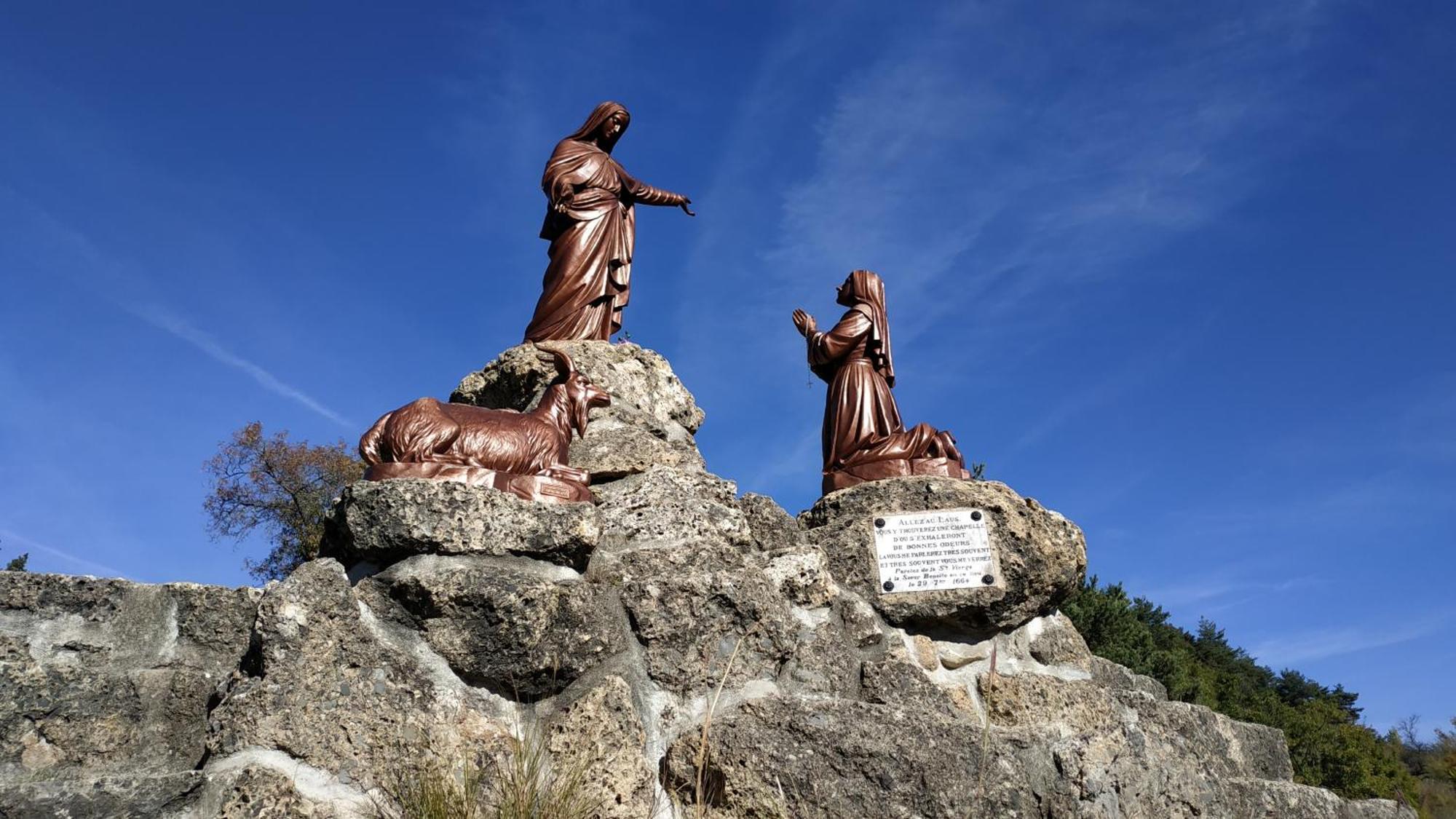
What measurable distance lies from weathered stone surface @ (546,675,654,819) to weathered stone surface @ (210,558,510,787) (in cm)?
19

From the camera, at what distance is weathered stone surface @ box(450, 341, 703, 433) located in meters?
5.01

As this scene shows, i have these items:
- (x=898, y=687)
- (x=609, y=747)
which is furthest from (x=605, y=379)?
(x=609, y=747)

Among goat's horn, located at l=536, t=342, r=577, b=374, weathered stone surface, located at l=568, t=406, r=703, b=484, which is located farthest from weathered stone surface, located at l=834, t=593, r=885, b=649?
goat's horn, located at l=536, t=342, r=577, b=374

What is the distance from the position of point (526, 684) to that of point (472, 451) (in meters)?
0.87

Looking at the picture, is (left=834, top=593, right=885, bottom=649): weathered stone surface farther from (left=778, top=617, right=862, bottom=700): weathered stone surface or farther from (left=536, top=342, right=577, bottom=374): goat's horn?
(left=536, top=342, right=577, bottom=374): goat's horn

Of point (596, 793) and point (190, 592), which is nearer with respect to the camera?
point (596, 793)

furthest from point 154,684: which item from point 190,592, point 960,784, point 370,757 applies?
point 960,784

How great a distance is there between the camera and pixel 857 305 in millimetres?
6098

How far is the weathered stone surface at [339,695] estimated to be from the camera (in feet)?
8.53

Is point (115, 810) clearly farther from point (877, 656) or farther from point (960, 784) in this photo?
point (877, 656)

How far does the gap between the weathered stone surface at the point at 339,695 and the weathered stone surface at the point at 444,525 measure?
0.64ft

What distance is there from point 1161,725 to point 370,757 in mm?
3665

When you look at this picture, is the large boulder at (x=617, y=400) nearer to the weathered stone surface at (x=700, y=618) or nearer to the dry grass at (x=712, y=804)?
the weathered stone surface at (x=700, y=618)

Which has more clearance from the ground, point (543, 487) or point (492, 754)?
point (543, 487)
